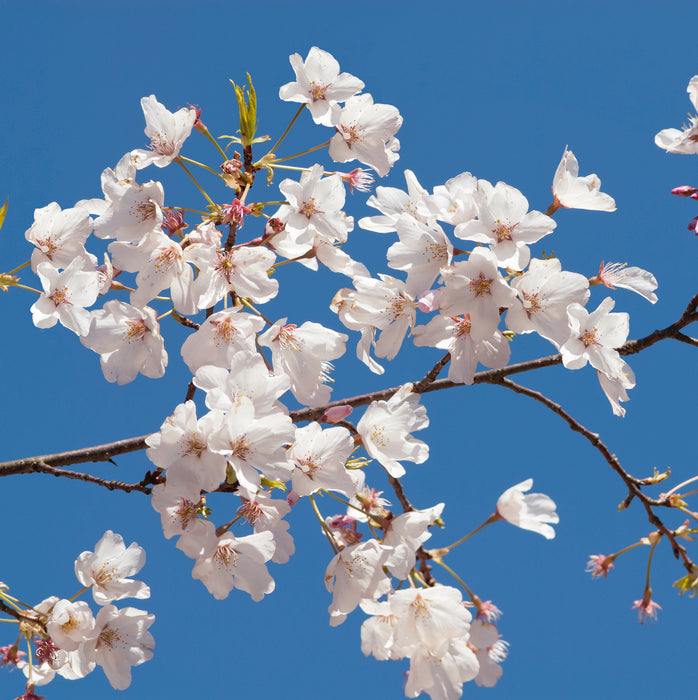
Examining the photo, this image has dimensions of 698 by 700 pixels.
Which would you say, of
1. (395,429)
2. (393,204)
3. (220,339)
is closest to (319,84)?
(393,204)

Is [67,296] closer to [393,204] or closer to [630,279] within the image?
[393,204]

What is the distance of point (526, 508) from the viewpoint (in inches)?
92.9

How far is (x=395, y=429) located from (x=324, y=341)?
0.34 meters

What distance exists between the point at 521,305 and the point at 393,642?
1069mm

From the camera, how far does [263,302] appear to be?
225 centimetres

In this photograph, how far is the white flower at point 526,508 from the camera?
7.72 ft

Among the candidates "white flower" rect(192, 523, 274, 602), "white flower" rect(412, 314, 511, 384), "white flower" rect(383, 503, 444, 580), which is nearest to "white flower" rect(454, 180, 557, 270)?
"white flower" rect(412, 314, 511, 384)

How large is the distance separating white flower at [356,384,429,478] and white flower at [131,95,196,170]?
40.3 inches

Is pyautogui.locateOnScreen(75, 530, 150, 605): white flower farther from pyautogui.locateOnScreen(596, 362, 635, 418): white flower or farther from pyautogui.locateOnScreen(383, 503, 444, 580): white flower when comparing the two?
pyautogui.locateOnScreen(596, 362, 635, 418): white flower

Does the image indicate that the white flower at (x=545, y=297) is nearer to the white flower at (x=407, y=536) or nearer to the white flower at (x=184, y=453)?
A: the white flower at (x=407, y=536)

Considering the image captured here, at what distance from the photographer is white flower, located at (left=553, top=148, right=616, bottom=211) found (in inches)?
93.7

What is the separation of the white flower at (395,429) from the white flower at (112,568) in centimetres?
91

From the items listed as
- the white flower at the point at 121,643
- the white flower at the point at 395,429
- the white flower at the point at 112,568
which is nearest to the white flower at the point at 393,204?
the white flower at the point at 395,429

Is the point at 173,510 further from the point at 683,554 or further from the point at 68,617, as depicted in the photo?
the point at 683,554
